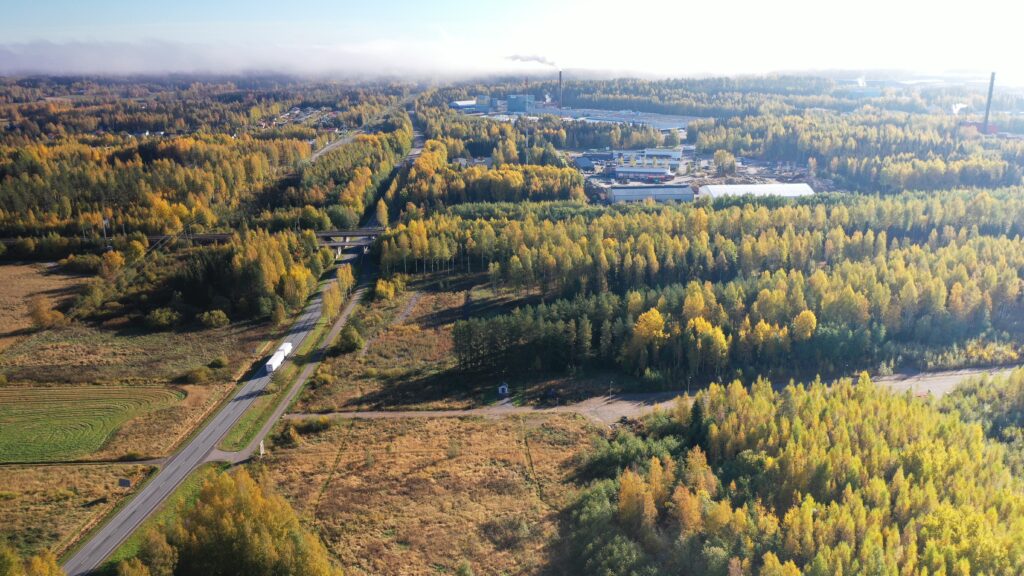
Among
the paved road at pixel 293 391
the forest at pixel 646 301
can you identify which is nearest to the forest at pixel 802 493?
the forest at pixel 646 301

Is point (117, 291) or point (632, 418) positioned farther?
point (117, 291)

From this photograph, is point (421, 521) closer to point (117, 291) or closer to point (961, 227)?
point (117, 291)

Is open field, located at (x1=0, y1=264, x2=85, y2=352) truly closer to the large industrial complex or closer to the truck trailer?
the truck trailer

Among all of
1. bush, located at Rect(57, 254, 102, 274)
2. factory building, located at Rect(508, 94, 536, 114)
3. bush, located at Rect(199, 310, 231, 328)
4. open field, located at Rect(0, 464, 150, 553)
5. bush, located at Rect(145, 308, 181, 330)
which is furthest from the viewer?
factory building, located at Rect(508, 94, 536, 114)

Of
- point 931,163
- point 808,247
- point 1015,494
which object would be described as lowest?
point 1015,494

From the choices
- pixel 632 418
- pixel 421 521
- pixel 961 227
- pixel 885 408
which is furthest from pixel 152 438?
pixel 961 227

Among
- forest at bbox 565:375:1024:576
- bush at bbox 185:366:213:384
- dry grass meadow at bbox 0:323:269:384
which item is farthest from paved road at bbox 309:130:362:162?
forest at bbox 565:375:1024:576
